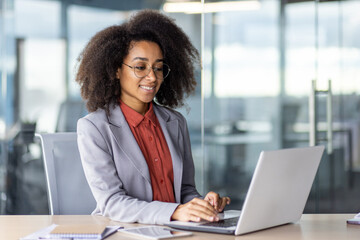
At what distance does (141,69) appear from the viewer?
95.5 inches

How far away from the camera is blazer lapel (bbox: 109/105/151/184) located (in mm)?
2262

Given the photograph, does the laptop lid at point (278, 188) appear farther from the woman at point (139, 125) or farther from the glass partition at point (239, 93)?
the glass partition at point (239, 93)

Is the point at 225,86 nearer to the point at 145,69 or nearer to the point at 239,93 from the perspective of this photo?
the point at 239,93

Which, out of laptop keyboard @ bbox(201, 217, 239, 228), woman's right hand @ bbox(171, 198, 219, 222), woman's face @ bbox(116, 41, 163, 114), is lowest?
laptop keyboard @ bbox(201, 217, 239, 228)

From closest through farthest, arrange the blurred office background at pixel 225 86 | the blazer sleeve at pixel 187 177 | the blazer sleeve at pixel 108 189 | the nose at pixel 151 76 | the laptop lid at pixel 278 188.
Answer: the laptop lid at pixel 278 188 → the blazer sleeve at pixel 108 189 → the nose at pixel 151 76 → the blazer sleeve at pixel 187 177 → the blurred office background at pixel 225 86

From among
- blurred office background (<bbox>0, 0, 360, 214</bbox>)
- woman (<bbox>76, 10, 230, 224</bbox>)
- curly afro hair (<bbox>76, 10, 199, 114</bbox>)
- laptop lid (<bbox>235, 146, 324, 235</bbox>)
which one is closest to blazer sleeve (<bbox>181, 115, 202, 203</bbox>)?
woman (<bbox>76, 10, 230, 224</bbox>)

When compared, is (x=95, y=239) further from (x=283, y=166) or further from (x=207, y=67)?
(x=207, y=67)

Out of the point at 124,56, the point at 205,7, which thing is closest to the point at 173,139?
the point at 124,56

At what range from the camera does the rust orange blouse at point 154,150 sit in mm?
2361

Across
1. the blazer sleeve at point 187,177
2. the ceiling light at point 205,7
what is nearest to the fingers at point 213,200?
the blazer sleeve at point 187,177

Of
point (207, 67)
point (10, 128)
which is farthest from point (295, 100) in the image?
point (10, 128)

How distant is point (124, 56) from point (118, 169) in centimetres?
51

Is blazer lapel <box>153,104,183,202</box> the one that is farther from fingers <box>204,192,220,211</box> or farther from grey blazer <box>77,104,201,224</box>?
fingers <box>204,192,220,211</box>

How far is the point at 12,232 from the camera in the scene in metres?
1.91
